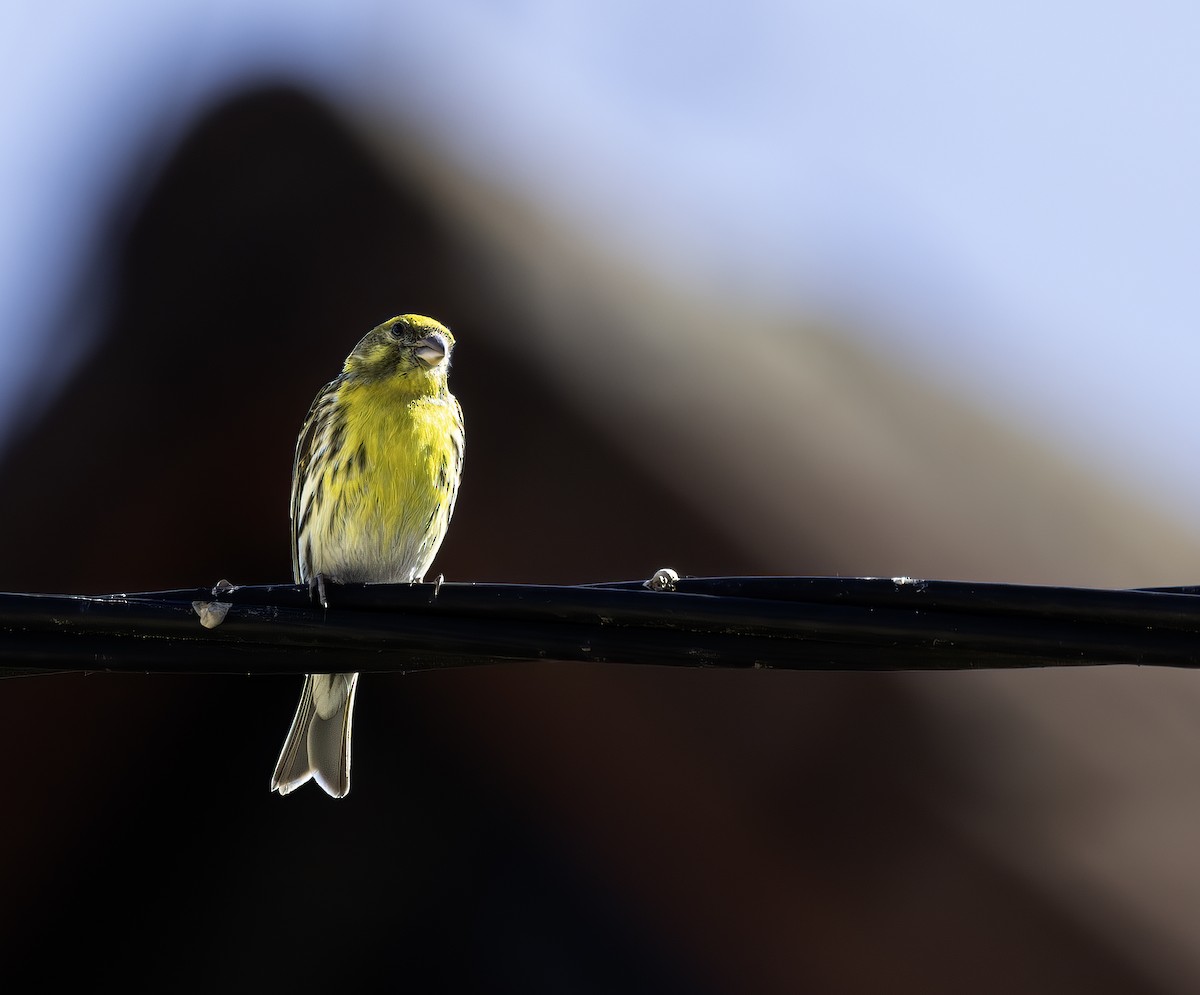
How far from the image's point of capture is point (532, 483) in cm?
852

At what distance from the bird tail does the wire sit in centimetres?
214

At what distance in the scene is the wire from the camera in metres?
2.70

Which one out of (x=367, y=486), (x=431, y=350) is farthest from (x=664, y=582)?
(x=431, y=350)

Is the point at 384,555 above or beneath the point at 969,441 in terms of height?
beneath

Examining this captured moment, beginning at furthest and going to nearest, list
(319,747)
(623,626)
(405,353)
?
(405,353)
(319,747)
(623,626)

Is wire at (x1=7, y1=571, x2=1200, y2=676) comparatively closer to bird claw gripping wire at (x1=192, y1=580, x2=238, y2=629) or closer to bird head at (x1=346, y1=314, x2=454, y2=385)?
bird claw gripping wire at (x1=192, y1=580, x2=238, y2=629)

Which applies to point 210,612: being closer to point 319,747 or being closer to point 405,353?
point 319,747

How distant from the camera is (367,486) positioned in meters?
5.15

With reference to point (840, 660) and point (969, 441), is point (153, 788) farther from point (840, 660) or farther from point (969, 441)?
point (840, 660)

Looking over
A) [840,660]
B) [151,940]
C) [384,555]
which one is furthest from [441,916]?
[840,660]

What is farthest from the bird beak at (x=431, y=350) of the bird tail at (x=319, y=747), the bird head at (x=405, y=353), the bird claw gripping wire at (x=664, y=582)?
the bird claw gripping wire at (x=664, y=582)

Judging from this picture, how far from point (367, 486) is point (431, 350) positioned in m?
0.68

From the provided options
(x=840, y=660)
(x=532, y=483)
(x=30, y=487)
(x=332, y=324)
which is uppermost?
(x=332, y=324)

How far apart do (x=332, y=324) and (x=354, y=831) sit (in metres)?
3.18
